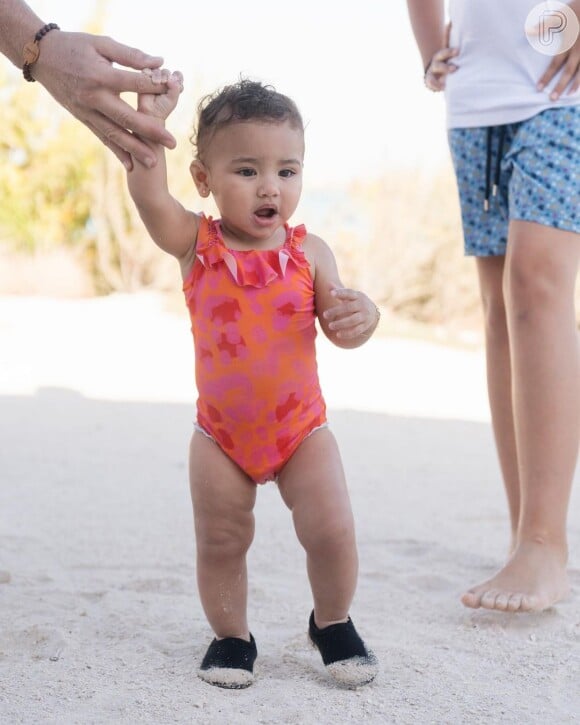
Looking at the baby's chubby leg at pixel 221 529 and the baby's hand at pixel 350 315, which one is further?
the baby's chubby leg at pixel 221 529

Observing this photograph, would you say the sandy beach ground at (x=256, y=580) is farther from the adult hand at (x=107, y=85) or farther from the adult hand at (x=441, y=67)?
the adult hand at (x=441, y=67)

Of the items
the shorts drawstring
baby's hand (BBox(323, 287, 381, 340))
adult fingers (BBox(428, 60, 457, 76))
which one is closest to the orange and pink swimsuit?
baby's hand (BBox(323, 287, 381, 340))

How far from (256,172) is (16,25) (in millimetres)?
642

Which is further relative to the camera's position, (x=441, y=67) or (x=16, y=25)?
(x=441, y=67)

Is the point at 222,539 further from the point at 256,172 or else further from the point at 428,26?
the point at 428,26

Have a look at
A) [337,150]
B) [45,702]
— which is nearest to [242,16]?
[337,150]

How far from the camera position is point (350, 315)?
6.44 ft

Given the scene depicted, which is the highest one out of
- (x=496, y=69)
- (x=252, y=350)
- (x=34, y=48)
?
(x=496, y=69)

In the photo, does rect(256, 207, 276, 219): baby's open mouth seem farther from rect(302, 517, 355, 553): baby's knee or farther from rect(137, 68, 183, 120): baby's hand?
rect(302, 517, 355, 553): baby's knee

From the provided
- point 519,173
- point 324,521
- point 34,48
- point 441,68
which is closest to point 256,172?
point 34,48

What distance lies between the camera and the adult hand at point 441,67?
9.46 feet

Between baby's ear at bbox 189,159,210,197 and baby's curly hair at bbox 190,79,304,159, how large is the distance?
0.02 meters

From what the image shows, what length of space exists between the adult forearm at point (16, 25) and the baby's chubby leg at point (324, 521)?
3.49ft

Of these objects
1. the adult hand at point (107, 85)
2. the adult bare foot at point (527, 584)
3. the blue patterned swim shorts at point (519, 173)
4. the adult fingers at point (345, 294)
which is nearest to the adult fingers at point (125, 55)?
the adult hand at point (107, 85)
